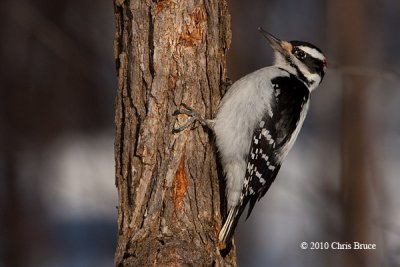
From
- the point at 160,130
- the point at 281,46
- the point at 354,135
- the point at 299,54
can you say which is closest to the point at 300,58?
the point at 299,54

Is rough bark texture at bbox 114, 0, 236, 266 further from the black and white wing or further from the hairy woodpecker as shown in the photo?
the black and white wing

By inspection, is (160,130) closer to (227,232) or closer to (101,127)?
(227,232)

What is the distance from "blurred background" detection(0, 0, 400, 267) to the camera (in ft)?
21.0

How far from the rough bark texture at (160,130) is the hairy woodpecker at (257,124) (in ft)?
0.50

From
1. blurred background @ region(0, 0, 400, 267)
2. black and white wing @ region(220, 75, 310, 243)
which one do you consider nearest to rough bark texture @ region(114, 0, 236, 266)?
black and white wing @ region(220, 75, 310, 243)

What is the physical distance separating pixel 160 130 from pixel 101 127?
4741mm

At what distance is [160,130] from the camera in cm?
326

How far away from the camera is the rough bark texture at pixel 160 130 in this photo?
10.5 ft

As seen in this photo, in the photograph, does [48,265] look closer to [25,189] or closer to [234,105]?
[25,189]

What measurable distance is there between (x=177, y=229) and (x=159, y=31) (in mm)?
907

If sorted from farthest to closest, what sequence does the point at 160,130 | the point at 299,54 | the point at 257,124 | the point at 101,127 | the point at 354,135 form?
the point at 101,127, the point at 354,135, the point at 299,54, the point at 257,124, the point at 160,130

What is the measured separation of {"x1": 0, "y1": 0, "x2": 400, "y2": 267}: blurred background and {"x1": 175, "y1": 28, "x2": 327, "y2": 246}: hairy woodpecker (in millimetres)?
2051

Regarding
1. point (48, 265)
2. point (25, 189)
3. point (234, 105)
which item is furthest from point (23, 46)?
point (234, 105)

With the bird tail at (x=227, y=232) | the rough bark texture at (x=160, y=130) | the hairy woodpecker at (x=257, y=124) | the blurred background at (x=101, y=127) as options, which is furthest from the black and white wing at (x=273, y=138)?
the blurred background at (x=101, y=127)
